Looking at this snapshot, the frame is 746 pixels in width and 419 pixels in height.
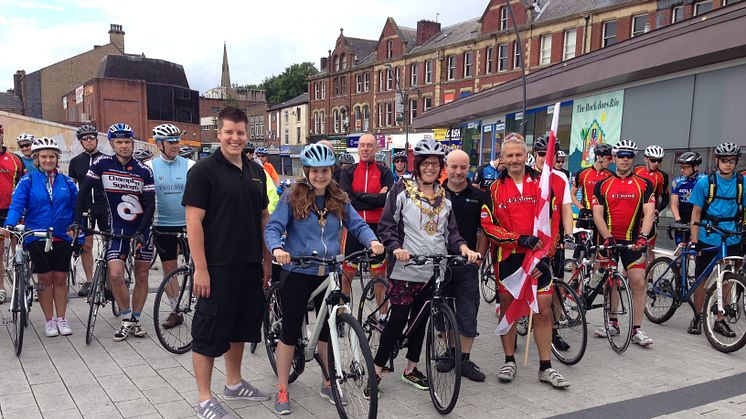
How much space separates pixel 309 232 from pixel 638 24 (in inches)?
1192

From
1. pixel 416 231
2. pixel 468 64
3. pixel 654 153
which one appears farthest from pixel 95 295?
pixel 468 64

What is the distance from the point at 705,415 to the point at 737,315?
192 cm

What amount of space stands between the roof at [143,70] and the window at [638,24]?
4510 cm

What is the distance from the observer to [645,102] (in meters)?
13.0

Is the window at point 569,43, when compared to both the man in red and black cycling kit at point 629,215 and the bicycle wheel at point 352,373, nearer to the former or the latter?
the man in red and black cycling kit at point 629,215

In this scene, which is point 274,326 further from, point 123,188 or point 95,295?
point 123,188

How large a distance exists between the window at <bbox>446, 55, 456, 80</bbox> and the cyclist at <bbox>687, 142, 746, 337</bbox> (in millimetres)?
37242

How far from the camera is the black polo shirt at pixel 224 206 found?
3521 mm

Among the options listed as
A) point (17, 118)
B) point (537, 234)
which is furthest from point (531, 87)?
→ point (17, 118)

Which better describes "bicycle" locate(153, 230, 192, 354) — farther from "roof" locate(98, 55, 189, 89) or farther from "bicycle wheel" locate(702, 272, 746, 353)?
"roof" locate(98, 55, 189, 89)

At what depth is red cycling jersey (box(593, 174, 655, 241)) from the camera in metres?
5.57

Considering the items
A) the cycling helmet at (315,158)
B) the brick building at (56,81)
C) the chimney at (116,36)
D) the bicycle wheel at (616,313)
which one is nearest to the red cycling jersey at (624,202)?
the bicycle wheel at (616,313)

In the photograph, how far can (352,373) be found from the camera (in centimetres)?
356

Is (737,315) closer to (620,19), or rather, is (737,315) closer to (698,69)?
(698,69)
